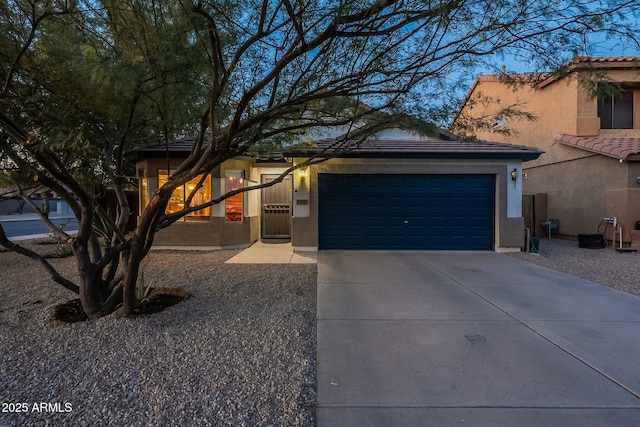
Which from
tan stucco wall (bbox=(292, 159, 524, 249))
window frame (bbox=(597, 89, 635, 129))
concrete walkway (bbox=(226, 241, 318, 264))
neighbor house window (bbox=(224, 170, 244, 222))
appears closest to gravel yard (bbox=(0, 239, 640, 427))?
concrete walkway (bbox=(226, 241, 318, 264))

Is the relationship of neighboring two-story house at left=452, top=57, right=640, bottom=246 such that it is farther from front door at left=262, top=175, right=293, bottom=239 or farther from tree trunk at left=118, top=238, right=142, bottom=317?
tree trunk at left=118, top=238, right=142, bottom=317

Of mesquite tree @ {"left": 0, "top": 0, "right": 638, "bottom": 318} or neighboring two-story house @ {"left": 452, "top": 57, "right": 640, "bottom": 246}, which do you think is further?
neighboring two-story house @ {"left": 452, "top": 57, "right": 640, "bottom": 246}

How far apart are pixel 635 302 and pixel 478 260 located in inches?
153

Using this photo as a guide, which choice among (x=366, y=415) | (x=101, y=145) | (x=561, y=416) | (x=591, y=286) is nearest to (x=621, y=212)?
(x=591, y=286)

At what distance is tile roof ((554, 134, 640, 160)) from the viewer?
1158 centimetres

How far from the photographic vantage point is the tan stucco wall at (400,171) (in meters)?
11.1

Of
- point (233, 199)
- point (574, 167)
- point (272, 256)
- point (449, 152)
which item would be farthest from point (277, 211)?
point (574, 167)

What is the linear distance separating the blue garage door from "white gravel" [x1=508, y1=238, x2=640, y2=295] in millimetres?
1512

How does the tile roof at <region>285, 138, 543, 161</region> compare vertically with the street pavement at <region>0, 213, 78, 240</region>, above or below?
above

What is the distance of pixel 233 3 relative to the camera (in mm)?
4387

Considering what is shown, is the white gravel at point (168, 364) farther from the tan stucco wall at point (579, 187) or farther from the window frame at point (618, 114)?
the window frame at point (618, 114)

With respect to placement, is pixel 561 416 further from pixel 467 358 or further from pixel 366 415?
pixel 366 415

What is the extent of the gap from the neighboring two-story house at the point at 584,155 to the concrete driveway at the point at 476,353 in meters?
6.25

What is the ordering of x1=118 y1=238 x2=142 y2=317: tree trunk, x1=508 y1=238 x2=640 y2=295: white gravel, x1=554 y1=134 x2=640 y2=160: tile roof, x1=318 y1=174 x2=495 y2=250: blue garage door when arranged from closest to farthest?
x1=118 y1=238 x2=142 y2=317: tree trunk, x1=508 y1=238 x2=640 y2=295: white gravel, x1=318 y1=174 x2=495 y2=250: blue garage door, x1=554 y1=134 x2=640 y2=160: tile roof
